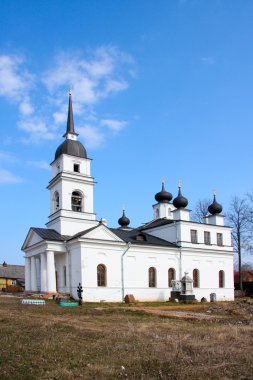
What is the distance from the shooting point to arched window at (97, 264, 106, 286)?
105 ft

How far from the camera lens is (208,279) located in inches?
1545

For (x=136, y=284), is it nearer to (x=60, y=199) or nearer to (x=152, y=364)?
(x=60, y=199)

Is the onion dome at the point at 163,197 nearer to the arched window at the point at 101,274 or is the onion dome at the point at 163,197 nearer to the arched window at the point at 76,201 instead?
the arched window at the point at 76,201

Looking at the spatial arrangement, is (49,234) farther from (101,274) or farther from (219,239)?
(219,239)

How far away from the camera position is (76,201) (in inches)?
1407

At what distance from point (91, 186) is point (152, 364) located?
94.2 ft

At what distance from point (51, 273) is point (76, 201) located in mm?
6873

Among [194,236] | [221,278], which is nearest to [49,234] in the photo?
[194,236]

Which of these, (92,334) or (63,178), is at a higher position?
A: (63,178)

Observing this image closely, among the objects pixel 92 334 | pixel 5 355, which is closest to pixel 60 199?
pixel 92 334

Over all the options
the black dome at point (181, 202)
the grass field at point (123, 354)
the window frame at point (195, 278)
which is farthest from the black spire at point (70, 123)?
the grass field at point (123, 354)

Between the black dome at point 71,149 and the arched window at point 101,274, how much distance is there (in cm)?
990

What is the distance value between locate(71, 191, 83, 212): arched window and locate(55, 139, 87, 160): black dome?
3.35 m

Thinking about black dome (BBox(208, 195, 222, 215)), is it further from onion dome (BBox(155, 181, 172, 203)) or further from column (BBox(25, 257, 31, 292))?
column (BBox(25, 257, 31, 292))
